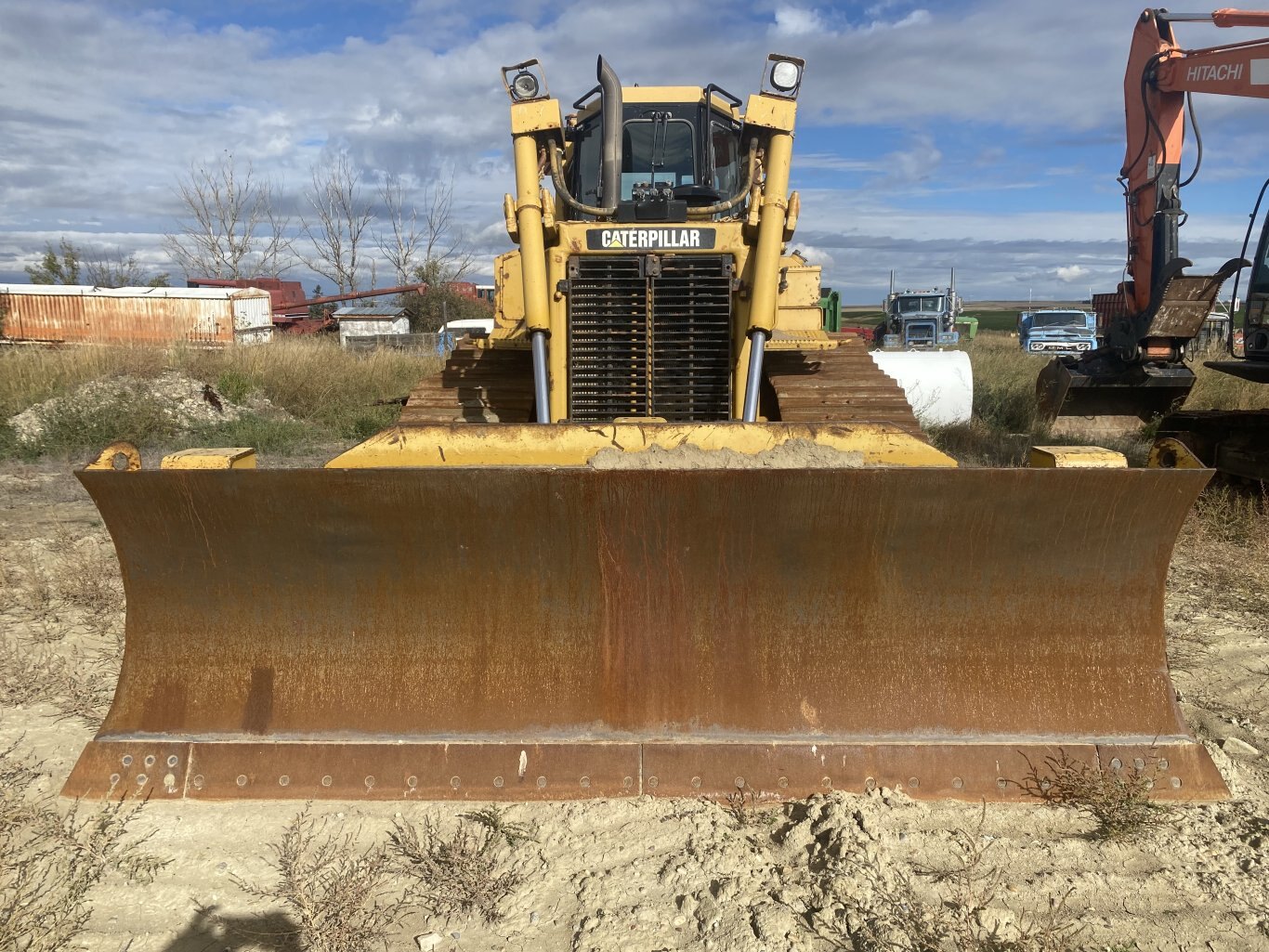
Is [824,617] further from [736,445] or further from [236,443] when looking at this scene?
[236,443]

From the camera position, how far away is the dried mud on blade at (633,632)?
3.04 m

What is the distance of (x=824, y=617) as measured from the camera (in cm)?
318

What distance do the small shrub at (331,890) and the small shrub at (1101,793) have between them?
2052 mm

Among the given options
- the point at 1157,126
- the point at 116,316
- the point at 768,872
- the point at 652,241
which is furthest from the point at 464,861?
the point at 116,316

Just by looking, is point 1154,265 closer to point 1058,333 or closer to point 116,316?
point 1058,333

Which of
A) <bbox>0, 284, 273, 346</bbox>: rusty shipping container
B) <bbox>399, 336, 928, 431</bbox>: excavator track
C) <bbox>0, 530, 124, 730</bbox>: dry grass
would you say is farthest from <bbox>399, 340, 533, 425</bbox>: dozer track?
<bbox>0, 284, 273, 346</bbox>: rusty shipping container

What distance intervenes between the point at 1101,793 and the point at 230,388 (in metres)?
12.5

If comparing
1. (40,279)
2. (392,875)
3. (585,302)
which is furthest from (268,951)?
(40,279)

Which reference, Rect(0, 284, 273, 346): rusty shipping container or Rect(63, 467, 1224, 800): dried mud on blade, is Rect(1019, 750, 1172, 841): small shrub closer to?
Rect(63, 467, 1224, 800): dried mud on blade

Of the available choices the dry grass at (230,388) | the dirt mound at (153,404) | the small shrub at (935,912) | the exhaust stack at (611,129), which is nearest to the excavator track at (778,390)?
the exhaust stack at (611,129)

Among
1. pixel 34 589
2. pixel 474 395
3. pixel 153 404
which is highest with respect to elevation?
pixel 474 395

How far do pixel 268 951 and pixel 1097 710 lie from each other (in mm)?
2677

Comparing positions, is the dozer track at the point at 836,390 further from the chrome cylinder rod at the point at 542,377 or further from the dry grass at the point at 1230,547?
the dry grass at the point at 1230,547

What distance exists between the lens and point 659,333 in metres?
4.59
